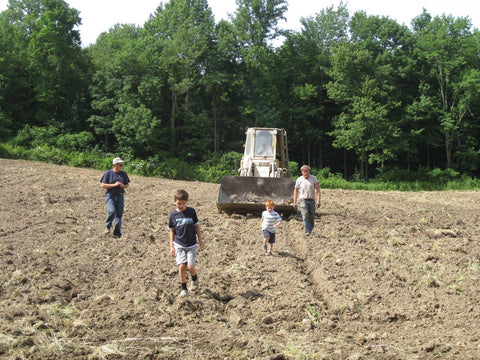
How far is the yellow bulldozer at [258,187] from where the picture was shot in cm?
1291

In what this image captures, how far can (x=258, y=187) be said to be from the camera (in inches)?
526

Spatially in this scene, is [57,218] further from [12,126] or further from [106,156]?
[12,126]

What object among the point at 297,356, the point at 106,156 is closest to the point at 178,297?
the point at 297,356

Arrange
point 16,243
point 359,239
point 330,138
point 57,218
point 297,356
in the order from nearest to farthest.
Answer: point 297,356 → point 16,243 → point 359,239 → point 57,218 → point 330,138

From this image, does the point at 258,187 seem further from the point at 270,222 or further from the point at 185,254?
the point at 185,254

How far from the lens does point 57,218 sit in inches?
487

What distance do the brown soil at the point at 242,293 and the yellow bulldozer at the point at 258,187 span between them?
0.73m

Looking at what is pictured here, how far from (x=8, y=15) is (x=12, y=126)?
1331 cm

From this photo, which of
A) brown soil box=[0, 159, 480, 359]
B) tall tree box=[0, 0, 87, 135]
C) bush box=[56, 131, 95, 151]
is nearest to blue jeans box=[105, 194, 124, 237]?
brown soil box=[0, 159, 480, 359]

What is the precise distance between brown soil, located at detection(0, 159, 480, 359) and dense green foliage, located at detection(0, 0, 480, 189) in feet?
72.6

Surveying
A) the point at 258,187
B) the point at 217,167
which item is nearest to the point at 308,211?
the point at 258,187

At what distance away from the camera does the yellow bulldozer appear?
1291cm

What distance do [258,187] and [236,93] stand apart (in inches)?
1065

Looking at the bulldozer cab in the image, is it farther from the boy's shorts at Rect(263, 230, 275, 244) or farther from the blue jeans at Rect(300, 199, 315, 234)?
the boy's shorts at Rect(263, 230, 275, 244)
